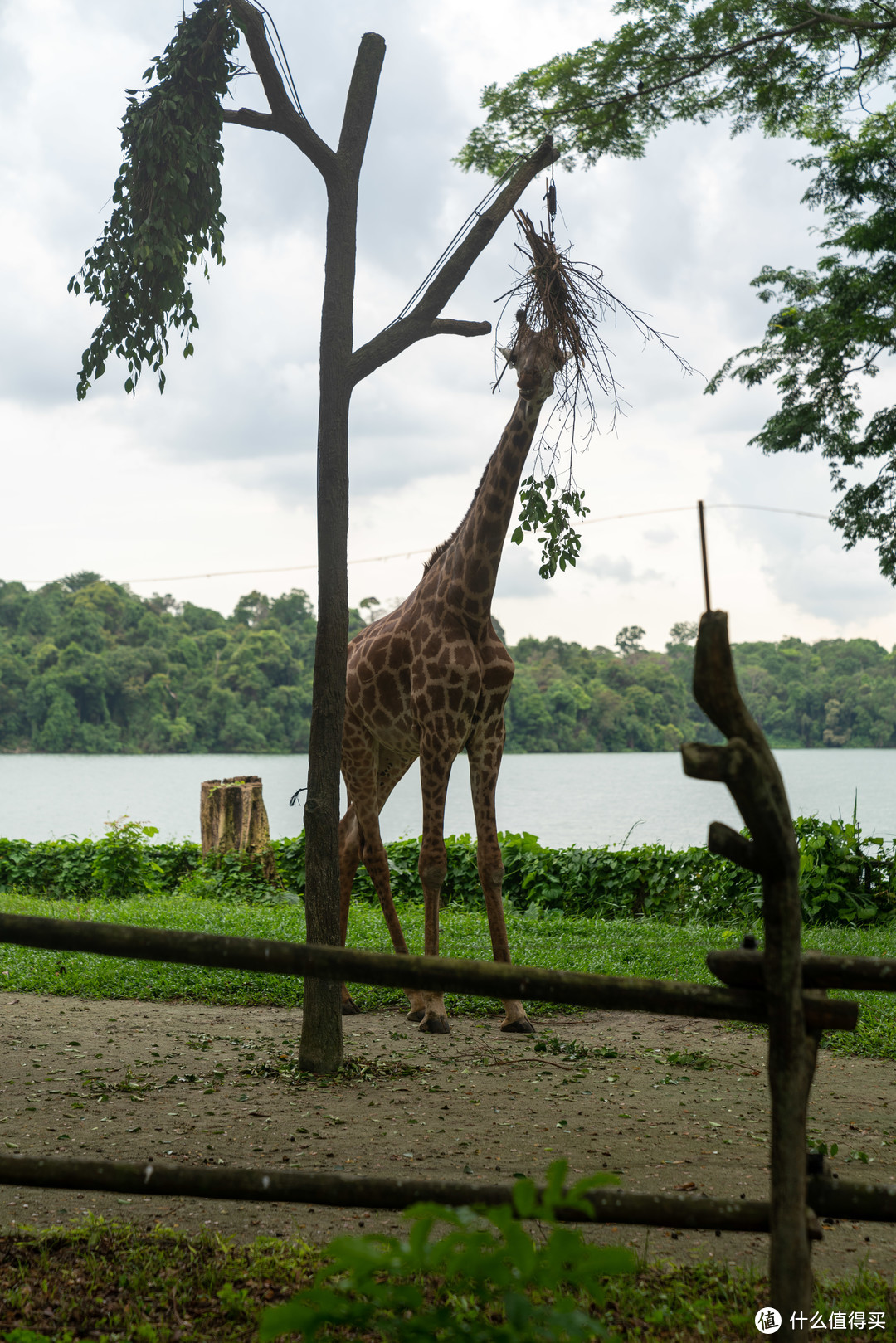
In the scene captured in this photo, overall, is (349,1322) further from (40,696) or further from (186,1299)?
(40,696)

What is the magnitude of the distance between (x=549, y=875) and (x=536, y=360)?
626 centimetres

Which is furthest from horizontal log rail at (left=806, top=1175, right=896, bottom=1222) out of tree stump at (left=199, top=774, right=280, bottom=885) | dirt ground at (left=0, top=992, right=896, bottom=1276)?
tree stump at (left=199, top=774, right=280, bottom=885)

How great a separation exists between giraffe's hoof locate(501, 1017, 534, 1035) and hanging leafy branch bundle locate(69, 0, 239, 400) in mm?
4482

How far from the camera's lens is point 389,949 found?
815 centimetres

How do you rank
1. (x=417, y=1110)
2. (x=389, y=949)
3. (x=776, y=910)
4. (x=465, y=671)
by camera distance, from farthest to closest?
1. (x=389, y=949)
2. (x=465, y=671)
3. (x=417, y=1110)
4. (x=776, y=910)

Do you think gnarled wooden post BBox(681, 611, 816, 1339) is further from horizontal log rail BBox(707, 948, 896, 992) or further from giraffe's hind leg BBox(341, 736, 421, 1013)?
giraffe's hind leg BBox(341, 736, 421, 1013)

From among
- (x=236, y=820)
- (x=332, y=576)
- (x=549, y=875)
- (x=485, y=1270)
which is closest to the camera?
(x=485, y=1270)

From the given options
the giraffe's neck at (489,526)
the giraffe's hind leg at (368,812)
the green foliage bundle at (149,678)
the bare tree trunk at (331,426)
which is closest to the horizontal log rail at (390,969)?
the bare tree trunk at (331,426)

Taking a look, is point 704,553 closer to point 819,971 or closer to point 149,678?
point 819,971

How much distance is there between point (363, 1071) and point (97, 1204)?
1.90 meters

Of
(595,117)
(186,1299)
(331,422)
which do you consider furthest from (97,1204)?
(595,117)

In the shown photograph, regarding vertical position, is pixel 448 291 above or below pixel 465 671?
above

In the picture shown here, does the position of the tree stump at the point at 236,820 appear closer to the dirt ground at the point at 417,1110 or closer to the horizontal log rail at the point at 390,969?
the dirt ground at the point at 417,1110

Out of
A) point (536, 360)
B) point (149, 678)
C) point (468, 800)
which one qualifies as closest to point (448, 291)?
point (536, 360)
